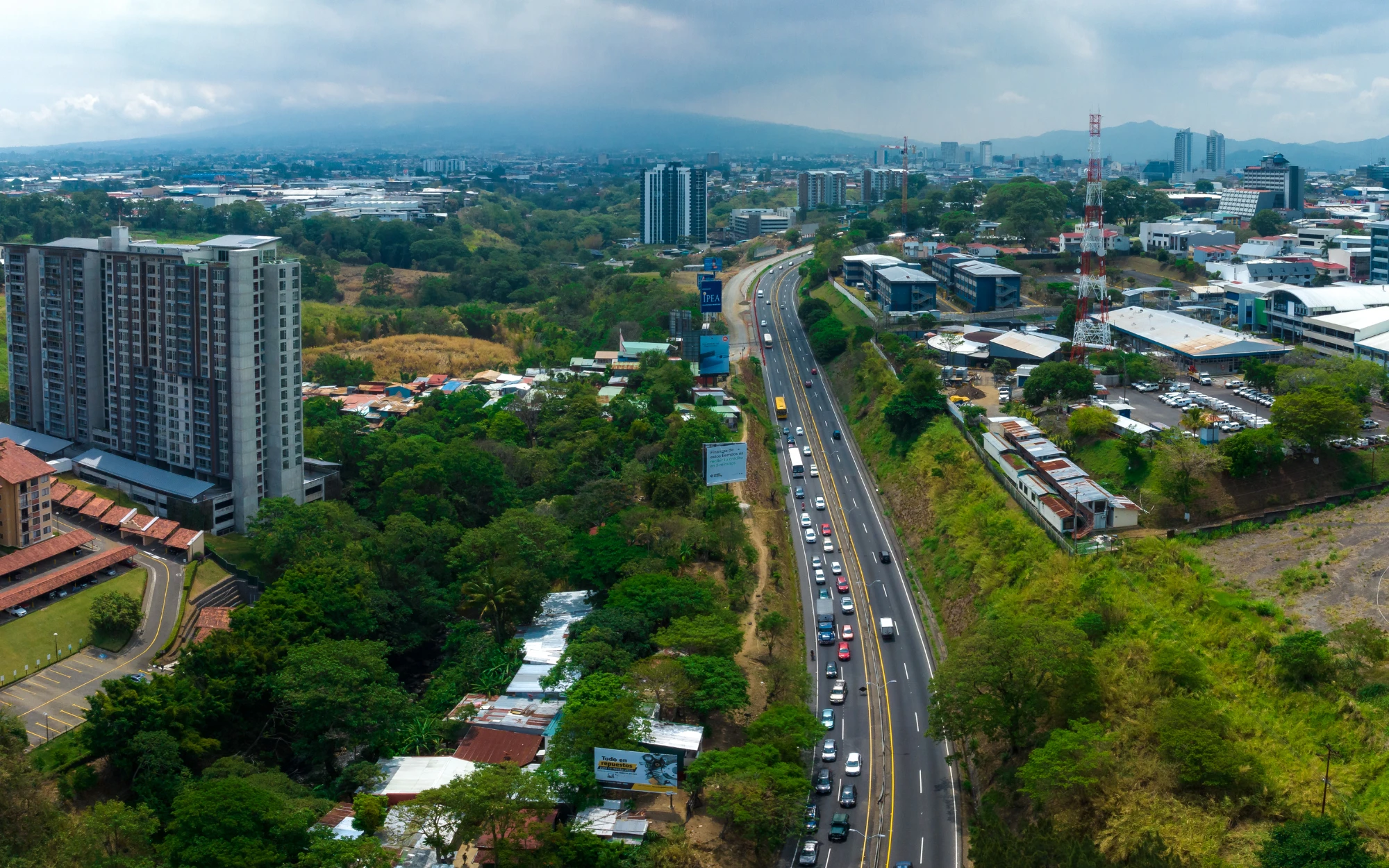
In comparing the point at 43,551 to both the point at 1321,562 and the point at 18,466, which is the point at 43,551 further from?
the point at 1321,562

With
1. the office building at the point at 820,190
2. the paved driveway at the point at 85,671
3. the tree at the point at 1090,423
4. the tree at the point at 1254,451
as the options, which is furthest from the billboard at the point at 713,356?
the office building at the point at 820,190

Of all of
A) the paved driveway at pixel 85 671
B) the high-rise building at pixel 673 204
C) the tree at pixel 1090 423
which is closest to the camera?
the paved driveway at pixel 85 671

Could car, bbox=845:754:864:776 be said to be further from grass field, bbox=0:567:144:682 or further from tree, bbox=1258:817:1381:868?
grass field, bbox=0:567:144:682

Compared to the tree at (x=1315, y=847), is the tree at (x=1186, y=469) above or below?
above

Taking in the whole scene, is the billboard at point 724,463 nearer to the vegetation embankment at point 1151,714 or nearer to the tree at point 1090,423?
the vegetation embankment at point 1151,714

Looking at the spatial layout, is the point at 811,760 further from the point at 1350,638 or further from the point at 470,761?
the point at 1350,638

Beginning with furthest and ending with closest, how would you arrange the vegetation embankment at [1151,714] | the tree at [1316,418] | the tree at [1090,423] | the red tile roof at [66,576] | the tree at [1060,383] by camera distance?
1. the tree at [1060,383]
2. the tree at [1090,423]
3. the tree at [1316,418]
4. the red tile roof at [66,576]
5. the vegetation embankment at [1151,714]
